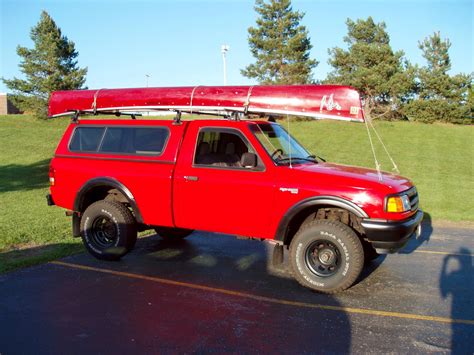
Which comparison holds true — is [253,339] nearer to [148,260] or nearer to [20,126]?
[148,260]

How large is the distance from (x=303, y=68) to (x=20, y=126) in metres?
24.4

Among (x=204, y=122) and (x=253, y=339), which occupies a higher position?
(x=204, y=122)

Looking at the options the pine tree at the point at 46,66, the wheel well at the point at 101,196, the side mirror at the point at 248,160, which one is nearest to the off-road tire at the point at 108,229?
the wheel well at the point at 101,196

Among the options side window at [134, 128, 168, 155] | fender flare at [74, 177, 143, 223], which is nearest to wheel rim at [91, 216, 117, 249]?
fender flare at [74, 177, 143, 223]

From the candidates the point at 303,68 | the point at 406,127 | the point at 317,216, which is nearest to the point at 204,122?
the point at 317,216

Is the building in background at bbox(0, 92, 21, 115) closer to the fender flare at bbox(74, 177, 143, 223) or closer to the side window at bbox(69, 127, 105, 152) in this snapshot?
the side window at bbox(69, 127, 105, 152)

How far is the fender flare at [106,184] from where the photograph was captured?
675cm

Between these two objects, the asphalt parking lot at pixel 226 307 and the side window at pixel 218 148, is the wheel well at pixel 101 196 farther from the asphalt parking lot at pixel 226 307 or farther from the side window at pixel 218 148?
the side window at pixel 218 148

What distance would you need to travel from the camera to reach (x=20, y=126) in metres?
40.0

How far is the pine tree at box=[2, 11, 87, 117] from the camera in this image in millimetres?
21234

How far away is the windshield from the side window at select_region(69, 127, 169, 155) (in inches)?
55.0

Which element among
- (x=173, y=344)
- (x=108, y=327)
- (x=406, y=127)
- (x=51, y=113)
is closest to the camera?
(x=173, y=344)

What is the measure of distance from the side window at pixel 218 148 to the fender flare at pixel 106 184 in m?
1.15

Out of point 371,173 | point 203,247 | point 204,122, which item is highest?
point 204,122
